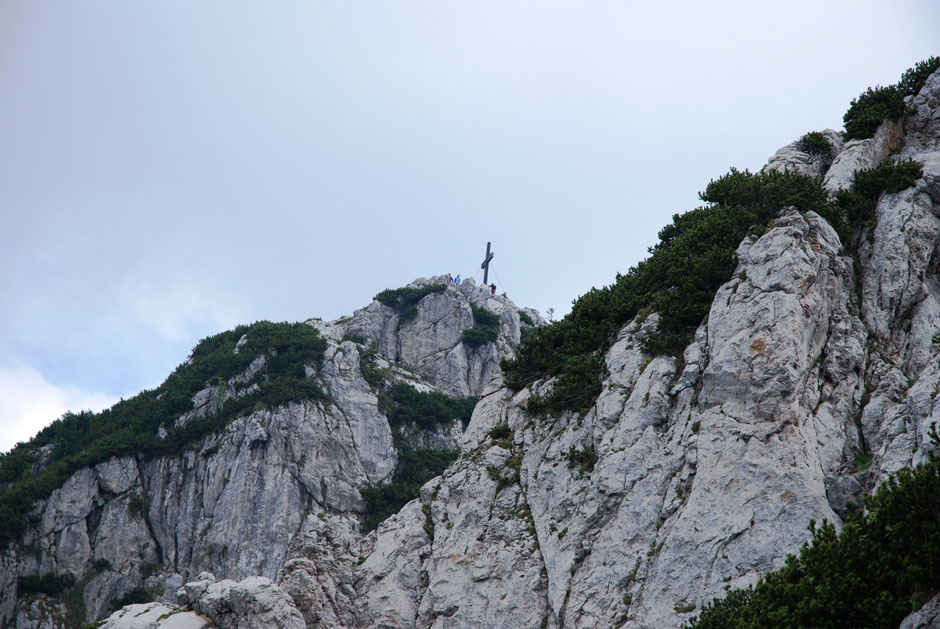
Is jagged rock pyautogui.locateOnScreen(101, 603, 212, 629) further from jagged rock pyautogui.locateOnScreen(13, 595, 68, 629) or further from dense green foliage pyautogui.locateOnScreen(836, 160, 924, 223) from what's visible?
dense green foliage pyautogui.locateOnScreen(836, 160, 924, 223)

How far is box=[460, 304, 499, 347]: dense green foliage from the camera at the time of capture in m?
79.6

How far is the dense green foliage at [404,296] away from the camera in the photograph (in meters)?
85.1

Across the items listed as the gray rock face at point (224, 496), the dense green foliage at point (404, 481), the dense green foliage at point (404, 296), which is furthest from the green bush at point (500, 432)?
the dense green foliage at point (404, 296)

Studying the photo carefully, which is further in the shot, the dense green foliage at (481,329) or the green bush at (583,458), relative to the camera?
the dense green foliage at (481,329)

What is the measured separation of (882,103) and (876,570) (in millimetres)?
32376

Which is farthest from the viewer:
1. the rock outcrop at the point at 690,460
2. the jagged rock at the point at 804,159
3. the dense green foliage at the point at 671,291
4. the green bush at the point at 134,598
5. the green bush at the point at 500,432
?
the green bush at the point at 134,598

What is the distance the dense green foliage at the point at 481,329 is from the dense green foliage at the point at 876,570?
6320 cm

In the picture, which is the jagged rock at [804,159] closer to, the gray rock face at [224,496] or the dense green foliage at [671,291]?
the dense green foliage at [671,291]

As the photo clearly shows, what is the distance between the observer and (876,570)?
48.3 feet

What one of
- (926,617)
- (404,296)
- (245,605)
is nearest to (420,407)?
(404,296)

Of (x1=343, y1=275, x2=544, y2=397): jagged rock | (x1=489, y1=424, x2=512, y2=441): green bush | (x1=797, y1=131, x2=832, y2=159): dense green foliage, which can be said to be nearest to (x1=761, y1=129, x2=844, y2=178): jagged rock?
(x1=797, y1=131, x2=832, y2=159): dense green foliage

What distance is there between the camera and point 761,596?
17.1 m

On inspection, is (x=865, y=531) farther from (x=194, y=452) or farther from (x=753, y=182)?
(x=194, y=452)

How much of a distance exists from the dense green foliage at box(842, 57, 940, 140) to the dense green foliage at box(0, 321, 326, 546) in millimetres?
47645
